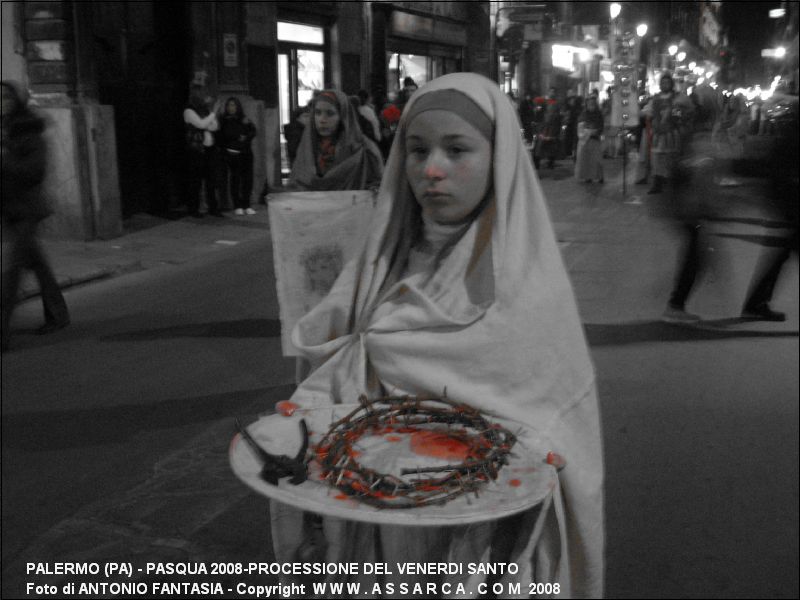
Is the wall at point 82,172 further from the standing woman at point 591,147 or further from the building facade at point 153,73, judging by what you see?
the standing woman at point 591,147

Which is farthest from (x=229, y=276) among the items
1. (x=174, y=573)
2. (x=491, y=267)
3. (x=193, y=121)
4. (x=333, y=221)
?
(x=491, y=267)

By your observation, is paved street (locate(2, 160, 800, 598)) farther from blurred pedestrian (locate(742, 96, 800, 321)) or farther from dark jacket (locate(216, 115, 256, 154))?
dark jacket (locate(216, 115, 256, 154))

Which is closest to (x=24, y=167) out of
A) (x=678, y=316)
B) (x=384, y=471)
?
(x=678, y=316)

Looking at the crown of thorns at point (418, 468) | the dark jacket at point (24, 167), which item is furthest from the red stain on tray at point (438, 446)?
the dark jacket at point (24, 167)

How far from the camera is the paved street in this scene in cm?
363

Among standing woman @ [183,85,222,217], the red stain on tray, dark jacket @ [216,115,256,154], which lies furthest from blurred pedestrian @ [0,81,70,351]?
dark jacket @ [216,115,256,154]

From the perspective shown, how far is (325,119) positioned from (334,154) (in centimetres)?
21

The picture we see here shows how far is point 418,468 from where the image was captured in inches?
63.6

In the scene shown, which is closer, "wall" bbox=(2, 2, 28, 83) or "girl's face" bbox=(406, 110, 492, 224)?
"girl's face" bbox=(406, 110, 492, 224)

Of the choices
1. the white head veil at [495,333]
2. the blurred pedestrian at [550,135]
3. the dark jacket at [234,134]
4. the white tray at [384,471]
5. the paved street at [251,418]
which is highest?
the white head veil at [495,333]

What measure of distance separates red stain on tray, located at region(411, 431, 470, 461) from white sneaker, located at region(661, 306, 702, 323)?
573 cm

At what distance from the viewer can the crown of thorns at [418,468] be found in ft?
4.97

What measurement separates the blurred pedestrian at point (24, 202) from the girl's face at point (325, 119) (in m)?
3.00

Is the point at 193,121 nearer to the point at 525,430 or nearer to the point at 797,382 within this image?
the point at 797,382
